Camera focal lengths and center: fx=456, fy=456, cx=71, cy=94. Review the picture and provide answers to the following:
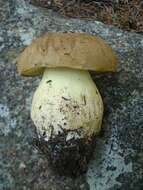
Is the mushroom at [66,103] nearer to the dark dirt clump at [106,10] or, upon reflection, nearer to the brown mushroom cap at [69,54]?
the brown mushroom cap at [69,54]

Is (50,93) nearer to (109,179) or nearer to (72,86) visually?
(72,86)

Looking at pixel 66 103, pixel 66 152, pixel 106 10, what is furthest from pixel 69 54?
pixel 106 10

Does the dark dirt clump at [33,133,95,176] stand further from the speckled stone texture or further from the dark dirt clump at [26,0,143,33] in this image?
the dark dirt clump at [26,0,143,33]

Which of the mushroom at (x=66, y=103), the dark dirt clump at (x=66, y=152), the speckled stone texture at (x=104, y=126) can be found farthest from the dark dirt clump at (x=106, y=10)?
the dark dirt clump at (x=66, y=152)

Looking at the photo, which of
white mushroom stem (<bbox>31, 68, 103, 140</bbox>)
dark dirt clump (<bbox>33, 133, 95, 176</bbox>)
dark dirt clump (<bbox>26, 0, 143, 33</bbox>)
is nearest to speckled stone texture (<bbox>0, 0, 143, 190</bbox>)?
dark dirt clump (<bbox>33, 133, 95, 176</bbox>)

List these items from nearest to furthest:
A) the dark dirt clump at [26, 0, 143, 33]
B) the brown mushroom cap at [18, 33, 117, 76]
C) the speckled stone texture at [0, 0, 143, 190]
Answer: the brown mushroom cap at [18, 33, 117, 76]
the speckled stone texture at [0, 0, 143, 190]
the dark dirt clump at [26, 0, 143, 33]

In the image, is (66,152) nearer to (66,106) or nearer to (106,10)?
(66,106)

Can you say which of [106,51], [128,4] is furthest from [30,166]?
[128,4]

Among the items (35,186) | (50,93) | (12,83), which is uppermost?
(50,93)

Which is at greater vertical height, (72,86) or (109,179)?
(72,86)
